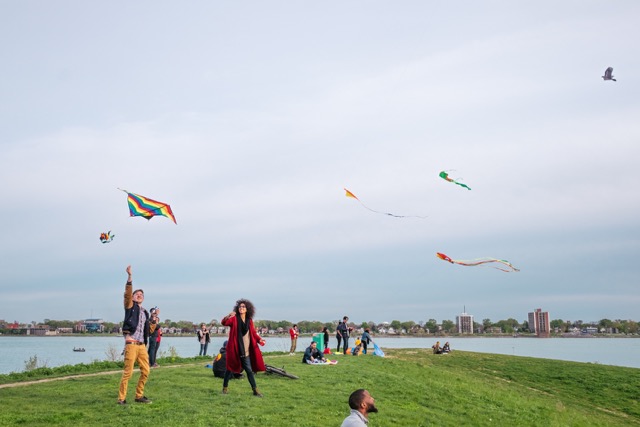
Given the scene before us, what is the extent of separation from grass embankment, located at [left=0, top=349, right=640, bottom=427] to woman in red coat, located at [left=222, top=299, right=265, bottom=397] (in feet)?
2.55

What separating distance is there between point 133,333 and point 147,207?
6.05m

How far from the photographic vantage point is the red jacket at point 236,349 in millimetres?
15047

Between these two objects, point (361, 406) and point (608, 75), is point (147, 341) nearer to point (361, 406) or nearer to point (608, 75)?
point (361, 406)

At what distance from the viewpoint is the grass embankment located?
13.1m

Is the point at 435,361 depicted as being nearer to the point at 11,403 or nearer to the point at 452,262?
the point at 452,262

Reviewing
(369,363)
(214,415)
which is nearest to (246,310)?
(214,415)

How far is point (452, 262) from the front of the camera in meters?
23.4

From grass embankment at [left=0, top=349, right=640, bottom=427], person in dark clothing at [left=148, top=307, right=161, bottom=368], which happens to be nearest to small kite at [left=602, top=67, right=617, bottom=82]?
grass embankment at [left=0, top=349, right=640, bottom=427]

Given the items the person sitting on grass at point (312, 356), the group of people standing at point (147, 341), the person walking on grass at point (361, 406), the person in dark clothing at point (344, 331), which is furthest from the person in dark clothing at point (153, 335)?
the person walking on grass at point (361, 406)

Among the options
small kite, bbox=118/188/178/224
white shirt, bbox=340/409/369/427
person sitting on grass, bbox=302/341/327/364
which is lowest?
person sitting on grass, bbox=302/341/327/364

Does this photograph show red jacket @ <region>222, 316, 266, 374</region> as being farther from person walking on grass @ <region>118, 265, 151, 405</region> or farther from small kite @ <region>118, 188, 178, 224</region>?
small kite @ <region>118, 188, 178, 224</region>

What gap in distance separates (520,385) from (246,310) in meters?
20.0

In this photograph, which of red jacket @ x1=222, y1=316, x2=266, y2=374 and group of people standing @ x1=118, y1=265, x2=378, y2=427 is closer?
group of people standing @ x1=118, y1=265, x2=378, y2=427

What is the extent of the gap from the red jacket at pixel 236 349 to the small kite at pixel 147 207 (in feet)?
15.7
